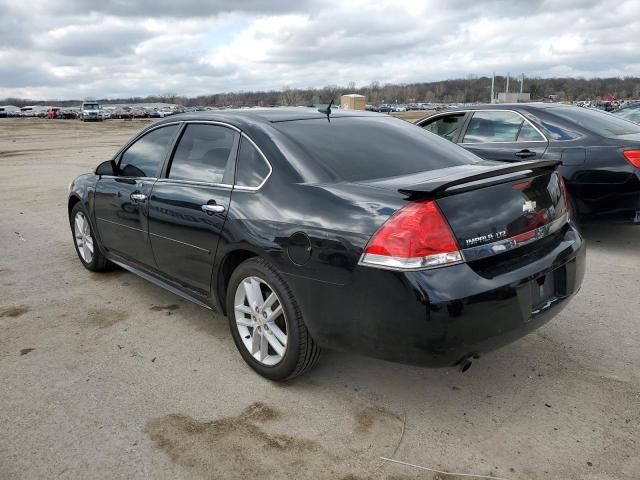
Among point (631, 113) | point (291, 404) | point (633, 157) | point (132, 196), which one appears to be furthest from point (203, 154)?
point (631, 113)

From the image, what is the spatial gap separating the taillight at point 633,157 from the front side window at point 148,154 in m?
4.37

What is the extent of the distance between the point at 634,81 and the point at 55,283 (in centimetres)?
17139

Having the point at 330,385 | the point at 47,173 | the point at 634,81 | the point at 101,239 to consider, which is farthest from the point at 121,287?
the point at 634,81

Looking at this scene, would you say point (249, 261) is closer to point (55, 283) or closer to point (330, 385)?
point (330, 385)

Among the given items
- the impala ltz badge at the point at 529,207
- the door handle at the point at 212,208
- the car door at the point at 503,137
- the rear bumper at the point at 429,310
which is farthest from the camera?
the car door at the point at 503,137

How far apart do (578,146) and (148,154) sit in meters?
4.35

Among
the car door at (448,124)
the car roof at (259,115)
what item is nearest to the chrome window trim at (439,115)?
the car door at (448,124)

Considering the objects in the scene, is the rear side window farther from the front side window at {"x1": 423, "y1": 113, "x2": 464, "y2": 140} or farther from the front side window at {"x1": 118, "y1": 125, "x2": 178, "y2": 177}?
the front side window at {"x1": 423, "y1": 113, "x2": 464, "y2": 140}

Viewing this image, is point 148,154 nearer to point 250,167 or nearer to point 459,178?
point 250,167

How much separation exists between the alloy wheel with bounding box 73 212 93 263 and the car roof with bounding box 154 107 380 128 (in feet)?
5.68

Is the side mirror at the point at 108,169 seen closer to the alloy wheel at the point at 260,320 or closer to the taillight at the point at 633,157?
the alloy wheel at the point at 260,320

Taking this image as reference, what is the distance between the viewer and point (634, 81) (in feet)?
483

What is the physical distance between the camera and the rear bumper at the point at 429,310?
8.25 feet

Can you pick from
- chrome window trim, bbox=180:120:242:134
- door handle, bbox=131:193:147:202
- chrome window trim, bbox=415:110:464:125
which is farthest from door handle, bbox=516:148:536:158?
door handle, bbox=131:193:147:202
